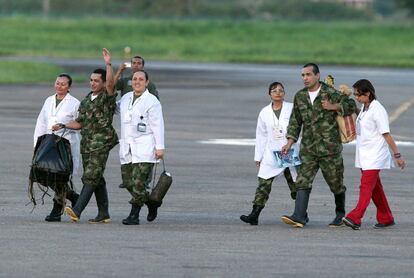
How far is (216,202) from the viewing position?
16922 millimetres

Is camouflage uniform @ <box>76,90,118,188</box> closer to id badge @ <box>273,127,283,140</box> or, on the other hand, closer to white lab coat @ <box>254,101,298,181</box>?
white lab coat @ <box>254,101,298,181</box>

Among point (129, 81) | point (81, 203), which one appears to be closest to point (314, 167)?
point (81, 203)

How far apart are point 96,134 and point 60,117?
447mm

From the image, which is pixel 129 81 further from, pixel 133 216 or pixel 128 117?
pixel 133 216

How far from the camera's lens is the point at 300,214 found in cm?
1477

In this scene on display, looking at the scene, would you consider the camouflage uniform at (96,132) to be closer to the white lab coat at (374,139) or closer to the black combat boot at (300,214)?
the black combat boot at (300,214)

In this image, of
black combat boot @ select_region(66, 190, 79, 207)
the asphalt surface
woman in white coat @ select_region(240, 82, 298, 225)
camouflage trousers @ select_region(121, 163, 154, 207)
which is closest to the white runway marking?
the asphalt surface

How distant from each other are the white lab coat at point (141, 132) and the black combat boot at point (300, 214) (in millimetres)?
1523

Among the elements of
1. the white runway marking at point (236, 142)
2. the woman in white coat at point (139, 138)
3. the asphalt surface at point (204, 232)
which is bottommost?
the white runway marking at point (236, 142)

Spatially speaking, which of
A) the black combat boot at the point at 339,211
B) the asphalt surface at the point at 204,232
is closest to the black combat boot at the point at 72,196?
the asphalt surface at the point at 204,232

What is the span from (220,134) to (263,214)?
37.6 feet

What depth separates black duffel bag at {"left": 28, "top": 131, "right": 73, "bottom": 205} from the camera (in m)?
14.9

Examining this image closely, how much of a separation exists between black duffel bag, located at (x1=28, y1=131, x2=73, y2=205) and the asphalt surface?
18.2 inches

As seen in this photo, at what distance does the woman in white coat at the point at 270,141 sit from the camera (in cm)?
1502
